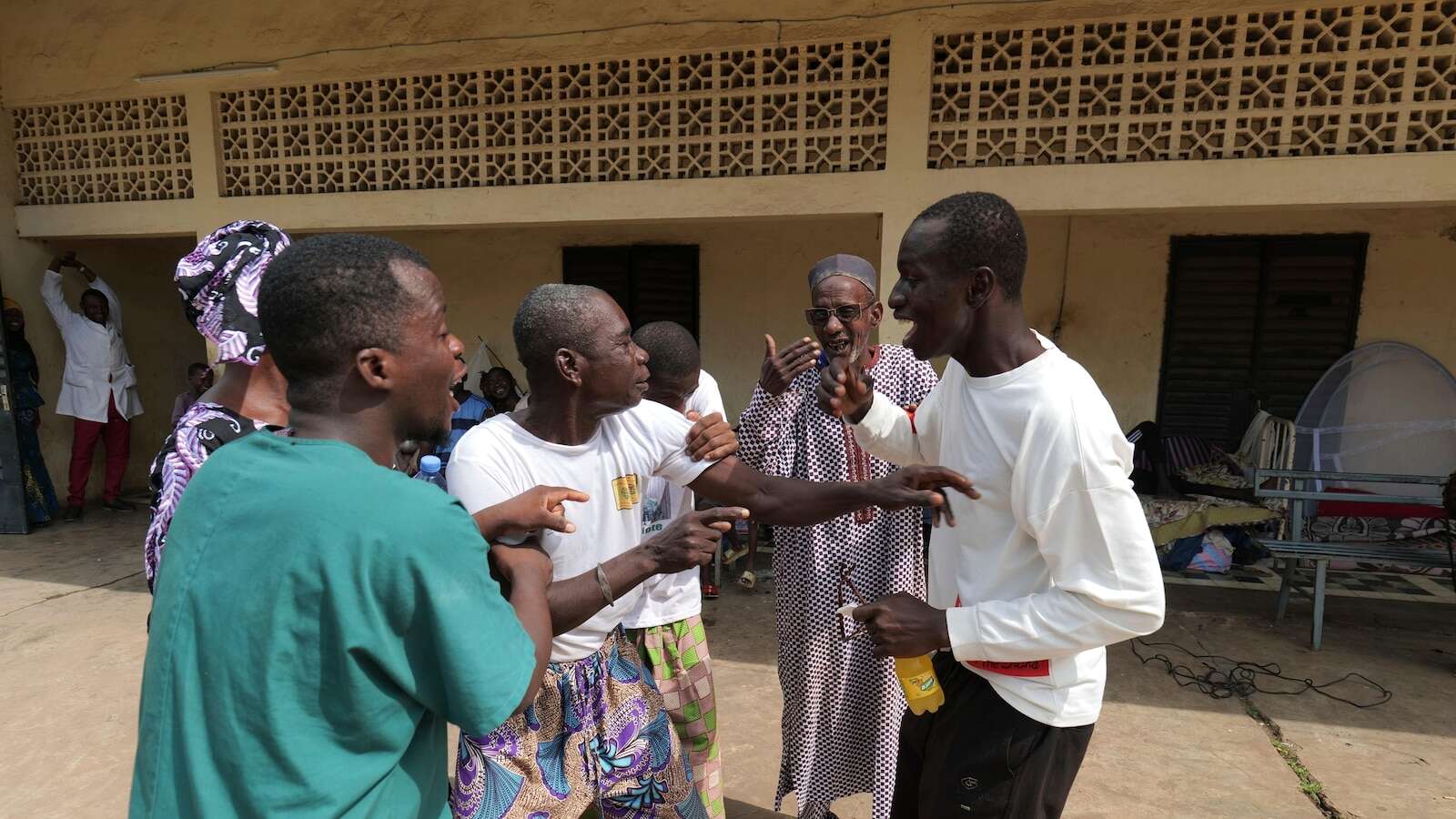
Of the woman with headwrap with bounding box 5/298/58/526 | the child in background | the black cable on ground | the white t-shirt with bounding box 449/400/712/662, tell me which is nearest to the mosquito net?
the black cable on ground

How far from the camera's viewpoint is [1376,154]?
3.78 metres

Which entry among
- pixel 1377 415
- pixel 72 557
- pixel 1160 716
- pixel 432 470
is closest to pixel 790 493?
pixel 432 470

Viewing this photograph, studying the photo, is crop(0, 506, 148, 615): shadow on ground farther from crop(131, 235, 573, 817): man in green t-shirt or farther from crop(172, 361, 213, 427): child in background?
crop(131, 235, 573, 817): man in green t-shirt

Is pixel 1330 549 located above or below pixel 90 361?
below

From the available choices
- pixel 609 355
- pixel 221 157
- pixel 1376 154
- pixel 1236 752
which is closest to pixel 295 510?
pixel 609 355

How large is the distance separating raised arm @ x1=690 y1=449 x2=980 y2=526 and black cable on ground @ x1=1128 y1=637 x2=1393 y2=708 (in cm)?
282

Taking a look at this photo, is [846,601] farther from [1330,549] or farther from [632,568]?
[1330,549]

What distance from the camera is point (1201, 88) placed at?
3.99 metres

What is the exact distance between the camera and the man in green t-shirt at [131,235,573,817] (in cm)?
89

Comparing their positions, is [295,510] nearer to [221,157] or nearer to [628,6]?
[628,6]

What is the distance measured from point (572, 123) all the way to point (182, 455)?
3824mm

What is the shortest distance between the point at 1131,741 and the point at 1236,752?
0.39 meters

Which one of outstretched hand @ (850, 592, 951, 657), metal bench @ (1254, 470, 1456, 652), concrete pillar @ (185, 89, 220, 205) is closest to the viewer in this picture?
outstretched hand @ (850, 592, 951, 657)

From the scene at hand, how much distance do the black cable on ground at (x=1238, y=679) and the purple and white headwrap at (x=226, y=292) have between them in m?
4.10
